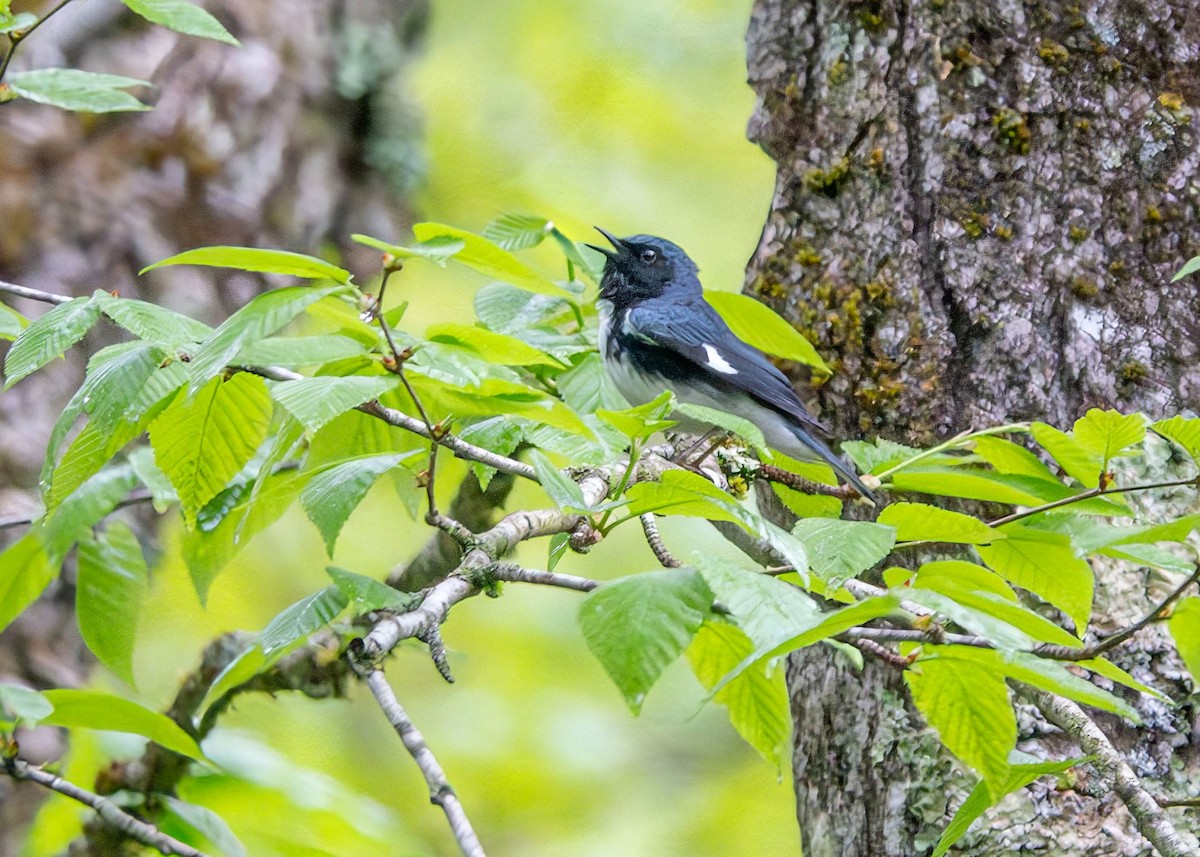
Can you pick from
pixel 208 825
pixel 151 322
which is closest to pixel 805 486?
pixel 151 322

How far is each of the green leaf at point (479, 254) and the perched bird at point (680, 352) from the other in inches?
51.5

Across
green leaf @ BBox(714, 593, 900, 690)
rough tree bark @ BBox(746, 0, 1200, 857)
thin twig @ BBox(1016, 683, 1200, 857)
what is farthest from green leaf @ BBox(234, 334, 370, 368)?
rough tree bark @ BBox(746, 0, 1200, 857)

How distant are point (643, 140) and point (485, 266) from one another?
3.85 metres

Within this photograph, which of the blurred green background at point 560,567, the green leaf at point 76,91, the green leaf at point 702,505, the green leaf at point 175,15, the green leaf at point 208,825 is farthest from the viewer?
the blurred green background at point 560,567

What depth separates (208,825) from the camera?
2.29 meters

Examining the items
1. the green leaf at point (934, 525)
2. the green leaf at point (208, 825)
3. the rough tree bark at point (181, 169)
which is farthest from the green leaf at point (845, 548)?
the rough tree bark at point (181, 169)

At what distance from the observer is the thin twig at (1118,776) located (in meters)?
1.41

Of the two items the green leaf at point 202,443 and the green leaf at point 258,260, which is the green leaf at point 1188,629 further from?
the green leaf at point 202,443

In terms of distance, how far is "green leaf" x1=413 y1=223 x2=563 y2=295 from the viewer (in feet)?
3.96

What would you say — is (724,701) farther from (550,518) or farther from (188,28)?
(188,28)

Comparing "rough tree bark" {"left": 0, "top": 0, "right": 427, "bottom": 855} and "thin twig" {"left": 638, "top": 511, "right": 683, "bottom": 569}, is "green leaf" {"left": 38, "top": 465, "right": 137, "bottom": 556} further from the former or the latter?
"rough tree bark" {"left": 0, "top": 0, "right": 427, "bottom": 855}

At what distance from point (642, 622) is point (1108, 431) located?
0.73 metres

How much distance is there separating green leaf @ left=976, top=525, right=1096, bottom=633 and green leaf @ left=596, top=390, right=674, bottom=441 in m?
0.50

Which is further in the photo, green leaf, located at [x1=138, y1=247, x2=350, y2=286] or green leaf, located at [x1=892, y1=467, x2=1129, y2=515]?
green leaf, located at [x1=892, y1=467, x2=1129, y2=515]
